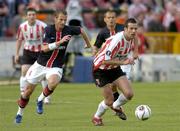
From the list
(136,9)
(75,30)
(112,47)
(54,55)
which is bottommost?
(136,9)

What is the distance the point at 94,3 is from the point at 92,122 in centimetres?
1851

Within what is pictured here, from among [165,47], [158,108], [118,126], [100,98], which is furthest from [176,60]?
[118,126]

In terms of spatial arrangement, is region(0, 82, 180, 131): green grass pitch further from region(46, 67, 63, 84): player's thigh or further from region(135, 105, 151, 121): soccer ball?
region(46, 67, 63, 84): player's thigh

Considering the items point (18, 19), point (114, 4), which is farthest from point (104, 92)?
point (114, 4)

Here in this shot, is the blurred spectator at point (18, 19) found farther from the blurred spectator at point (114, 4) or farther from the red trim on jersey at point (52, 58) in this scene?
the red trim on jersey at point (52, 58)

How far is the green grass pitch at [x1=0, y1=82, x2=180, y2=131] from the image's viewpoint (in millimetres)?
16266

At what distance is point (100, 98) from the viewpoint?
2348 cm

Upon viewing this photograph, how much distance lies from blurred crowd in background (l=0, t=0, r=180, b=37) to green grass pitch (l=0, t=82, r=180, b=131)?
4.28 metres

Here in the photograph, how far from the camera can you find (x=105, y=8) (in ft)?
112

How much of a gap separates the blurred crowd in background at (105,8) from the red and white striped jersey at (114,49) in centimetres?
1460

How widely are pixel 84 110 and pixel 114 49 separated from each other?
3819mm

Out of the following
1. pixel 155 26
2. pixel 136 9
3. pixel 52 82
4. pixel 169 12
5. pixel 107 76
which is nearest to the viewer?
pixel 107 76

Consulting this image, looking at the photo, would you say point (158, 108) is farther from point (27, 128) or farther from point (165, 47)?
point (165, 47)

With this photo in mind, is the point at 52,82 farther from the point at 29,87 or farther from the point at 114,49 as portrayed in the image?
the point at 114,49
